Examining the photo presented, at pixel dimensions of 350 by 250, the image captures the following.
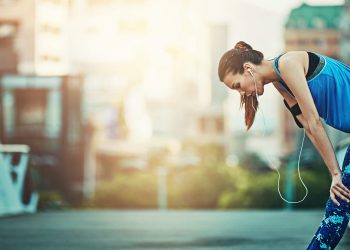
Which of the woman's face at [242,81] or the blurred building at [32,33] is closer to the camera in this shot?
the woman's face at [242,81]

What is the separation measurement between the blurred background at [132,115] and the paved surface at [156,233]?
3.71ft

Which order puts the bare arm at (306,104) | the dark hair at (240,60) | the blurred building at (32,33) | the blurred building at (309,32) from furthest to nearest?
the blurred building at (309,32) → the blurred building at (32,33) → the dark hair at (240,60) → the bare arm at (306,104)

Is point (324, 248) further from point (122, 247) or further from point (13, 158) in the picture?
point (13, 158)

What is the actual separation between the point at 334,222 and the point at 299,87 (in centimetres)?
63

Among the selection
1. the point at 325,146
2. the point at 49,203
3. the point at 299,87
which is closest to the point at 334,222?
the point at 325,146

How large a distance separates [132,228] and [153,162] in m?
55.0

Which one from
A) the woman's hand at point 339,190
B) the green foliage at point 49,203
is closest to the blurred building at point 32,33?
the green foliage at point 49,203

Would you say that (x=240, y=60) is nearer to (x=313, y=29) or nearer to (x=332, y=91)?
(x=332, y=91)

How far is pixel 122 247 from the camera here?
7.84 metres

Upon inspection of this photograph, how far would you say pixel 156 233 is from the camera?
9.71 metres

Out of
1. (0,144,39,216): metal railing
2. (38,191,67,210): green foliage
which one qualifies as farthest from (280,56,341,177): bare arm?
(38,191,67,210): green foliage

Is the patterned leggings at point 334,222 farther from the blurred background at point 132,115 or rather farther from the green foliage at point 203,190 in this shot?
the green foliage at point 203,190

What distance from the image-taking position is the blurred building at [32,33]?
246ft

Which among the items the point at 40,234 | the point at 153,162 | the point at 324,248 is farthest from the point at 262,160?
the point at 324,248
